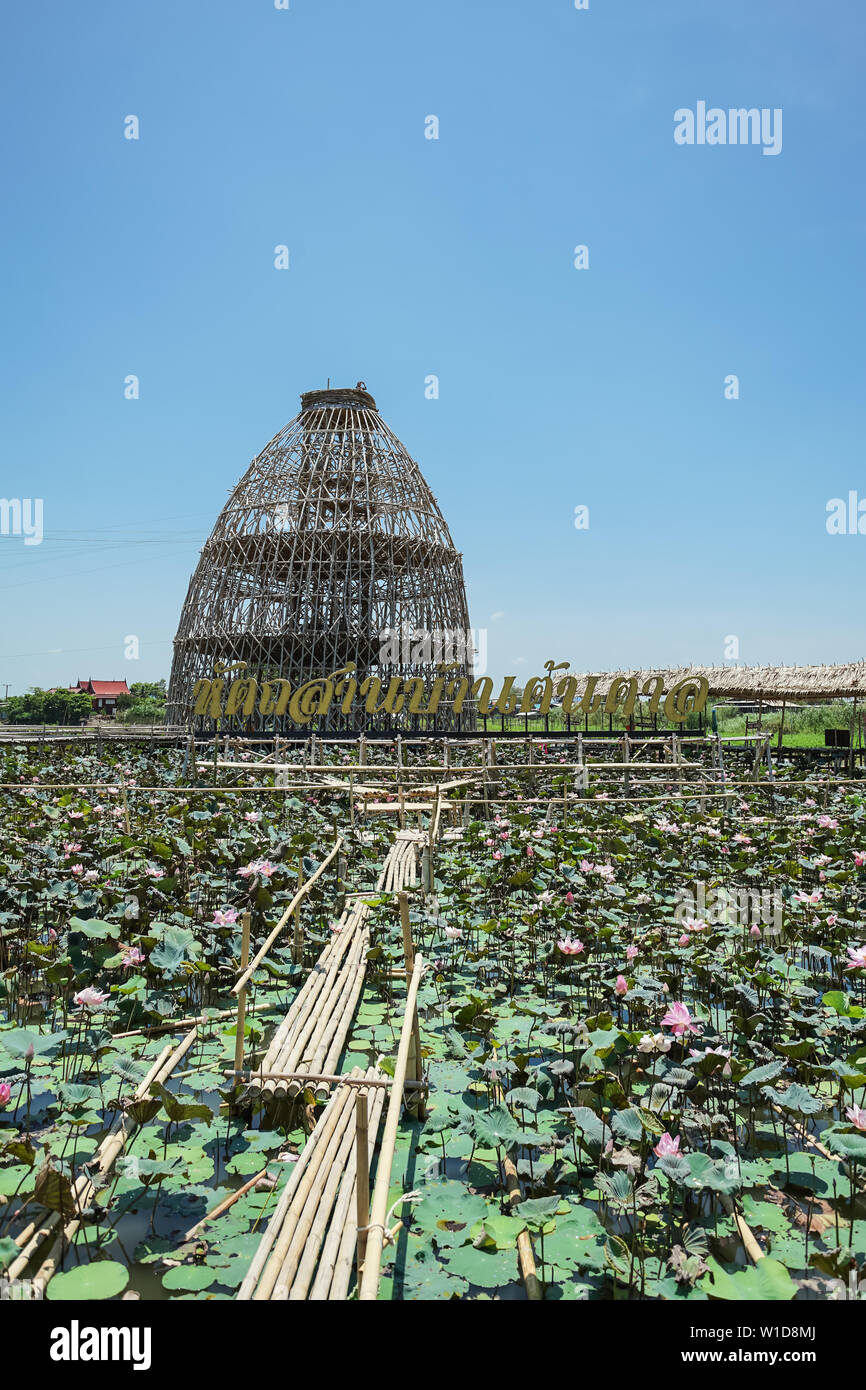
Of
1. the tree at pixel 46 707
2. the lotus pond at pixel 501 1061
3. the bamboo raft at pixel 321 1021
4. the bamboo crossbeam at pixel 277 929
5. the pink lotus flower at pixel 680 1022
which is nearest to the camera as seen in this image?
the lotus pond at pixel 501 1061

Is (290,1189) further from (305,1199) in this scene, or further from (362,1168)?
(362,1168)

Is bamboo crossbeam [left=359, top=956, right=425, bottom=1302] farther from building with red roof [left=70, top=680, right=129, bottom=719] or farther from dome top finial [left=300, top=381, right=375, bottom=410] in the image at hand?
building with red roof [left=70, top=680, right=129, bottom=719]

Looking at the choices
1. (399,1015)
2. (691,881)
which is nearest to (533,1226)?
(399,1015)

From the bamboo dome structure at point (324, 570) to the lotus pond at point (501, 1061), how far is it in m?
19.7

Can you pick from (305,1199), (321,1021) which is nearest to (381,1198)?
(305,1199)

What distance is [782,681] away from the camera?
25359 mm

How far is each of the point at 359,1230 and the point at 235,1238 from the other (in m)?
0.77

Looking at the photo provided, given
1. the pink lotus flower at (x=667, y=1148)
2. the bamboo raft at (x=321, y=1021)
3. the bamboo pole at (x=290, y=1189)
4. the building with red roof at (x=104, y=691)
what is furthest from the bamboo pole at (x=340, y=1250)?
the building with red roof at (x=104, y=691)

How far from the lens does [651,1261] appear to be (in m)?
3.04

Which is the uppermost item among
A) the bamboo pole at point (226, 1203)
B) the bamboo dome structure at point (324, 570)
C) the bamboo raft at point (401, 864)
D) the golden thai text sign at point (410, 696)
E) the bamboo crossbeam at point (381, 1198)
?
the bamboo dome structure at point (324, 570)

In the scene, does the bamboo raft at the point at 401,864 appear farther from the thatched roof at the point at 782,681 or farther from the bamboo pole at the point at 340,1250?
the thatched roof at the point at 782,681

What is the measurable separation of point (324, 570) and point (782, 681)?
15.3 meters

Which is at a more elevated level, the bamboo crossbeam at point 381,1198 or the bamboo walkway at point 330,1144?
the bamboo crossbeam at point 381,1198

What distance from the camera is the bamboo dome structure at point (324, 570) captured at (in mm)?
28656
